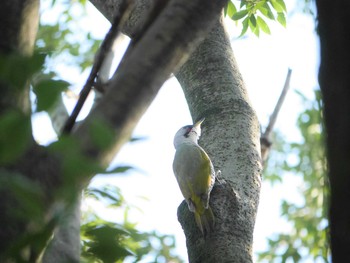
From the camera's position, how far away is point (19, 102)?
1889 millimetres

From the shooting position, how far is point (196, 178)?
14.3 feet

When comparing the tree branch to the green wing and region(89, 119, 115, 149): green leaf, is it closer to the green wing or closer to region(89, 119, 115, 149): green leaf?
region(89, 119, 115, 149): green leaf

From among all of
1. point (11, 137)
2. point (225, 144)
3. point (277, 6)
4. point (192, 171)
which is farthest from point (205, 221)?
point (192, 171)

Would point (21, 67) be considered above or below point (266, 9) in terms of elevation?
below

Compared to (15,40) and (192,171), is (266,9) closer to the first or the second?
(192,171)

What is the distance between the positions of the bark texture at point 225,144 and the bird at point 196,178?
0.16 feet

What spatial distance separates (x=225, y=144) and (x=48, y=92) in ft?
5.84

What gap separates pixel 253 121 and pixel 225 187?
519 mm

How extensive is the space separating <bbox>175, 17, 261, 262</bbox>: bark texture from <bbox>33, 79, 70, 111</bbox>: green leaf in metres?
1.30

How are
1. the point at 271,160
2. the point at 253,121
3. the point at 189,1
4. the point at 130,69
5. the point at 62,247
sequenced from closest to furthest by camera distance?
the point at 130,69, the point at 189,1, the point at 62,247, the point at 253,121, the point at 271,160

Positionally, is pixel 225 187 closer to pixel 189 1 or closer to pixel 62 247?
pixel 62 247

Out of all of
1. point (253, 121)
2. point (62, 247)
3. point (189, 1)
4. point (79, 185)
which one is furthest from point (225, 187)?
point (79, 185)

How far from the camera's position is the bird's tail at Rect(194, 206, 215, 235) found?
275 centimetres

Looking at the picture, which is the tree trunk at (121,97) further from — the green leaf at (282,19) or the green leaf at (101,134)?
the green leaf at (282,19)
